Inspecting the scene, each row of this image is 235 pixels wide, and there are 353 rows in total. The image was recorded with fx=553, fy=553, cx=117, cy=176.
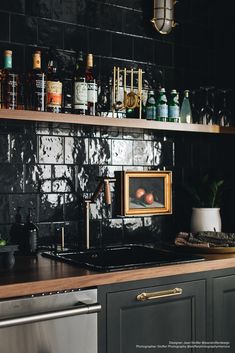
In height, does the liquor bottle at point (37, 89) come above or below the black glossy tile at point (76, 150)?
above

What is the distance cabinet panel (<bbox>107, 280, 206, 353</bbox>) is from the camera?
2.41 metres

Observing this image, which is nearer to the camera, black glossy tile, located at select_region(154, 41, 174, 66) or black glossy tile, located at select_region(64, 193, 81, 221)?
black glossy tile, located at select_region(64, 193, 81, 221)

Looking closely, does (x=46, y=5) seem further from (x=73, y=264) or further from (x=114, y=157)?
(x=73, y=264)

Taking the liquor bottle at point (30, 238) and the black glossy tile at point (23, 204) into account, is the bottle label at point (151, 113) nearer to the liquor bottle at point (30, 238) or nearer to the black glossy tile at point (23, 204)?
the black glossy tile at point (23, 204)

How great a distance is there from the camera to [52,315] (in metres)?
2.18

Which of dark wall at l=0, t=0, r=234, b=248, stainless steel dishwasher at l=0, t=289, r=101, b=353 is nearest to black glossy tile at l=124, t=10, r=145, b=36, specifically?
dark wall at l=0, t=0, r=234, b=248

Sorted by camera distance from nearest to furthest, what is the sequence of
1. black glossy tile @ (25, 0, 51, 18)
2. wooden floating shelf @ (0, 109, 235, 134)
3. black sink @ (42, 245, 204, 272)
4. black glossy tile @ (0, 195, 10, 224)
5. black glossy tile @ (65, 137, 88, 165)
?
wooden floating shelf @ (0, 109, 235, 134)
black sink @ (42, 245, 204, 272)
black glossy tile @ (0, 195, 10, 224)
black glossy tile @ (25, 0, 51, 18)
black glossy tile @ (65, 137, 88, 165)

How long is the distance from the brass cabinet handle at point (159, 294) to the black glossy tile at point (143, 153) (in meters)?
1.01

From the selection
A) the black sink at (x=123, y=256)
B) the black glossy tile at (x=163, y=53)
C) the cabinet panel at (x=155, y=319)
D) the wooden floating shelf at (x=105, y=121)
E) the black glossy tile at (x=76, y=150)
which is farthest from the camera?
the black glossy tile at (x=163, y=53)

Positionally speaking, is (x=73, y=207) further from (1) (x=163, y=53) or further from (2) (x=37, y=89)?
(1) (x=163, y=53)

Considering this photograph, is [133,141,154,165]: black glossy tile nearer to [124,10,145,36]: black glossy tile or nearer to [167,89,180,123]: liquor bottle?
[167,89,180,123]: liquor bottle

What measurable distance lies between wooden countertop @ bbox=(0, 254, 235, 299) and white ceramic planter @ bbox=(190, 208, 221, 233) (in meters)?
0.57

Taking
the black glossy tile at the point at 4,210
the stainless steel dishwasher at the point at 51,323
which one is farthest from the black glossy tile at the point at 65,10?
the stainless steel dishwasher at the point at 51,323

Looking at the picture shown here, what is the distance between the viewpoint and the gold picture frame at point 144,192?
10.8 feet
